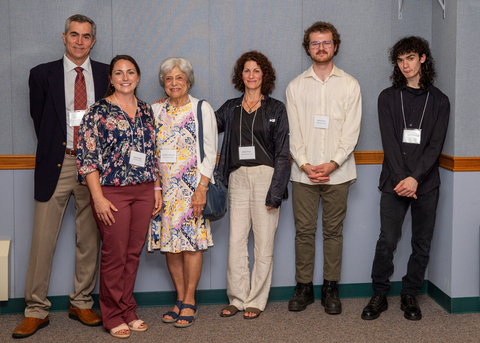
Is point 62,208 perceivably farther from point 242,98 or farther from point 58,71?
point 242,98

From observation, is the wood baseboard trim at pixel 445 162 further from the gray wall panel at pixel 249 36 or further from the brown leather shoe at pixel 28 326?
the gray wall panel at pixel 249 36

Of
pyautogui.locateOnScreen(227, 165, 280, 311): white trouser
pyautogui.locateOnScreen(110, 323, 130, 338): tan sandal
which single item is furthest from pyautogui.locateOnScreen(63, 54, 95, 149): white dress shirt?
pyautogui.locateOnScreen(110, 323, 130, 338): tan sandal

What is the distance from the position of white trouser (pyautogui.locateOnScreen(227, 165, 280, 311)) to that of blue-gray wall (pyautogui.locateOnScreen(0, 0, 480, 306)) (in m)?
0.28

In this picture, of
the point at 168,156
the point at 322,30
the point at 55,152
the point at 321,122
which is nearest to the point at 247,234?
the point at 168,156

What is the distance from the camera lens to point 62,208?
3473 millimetres

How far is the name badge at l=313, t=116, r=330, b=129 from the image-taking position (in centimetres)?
358

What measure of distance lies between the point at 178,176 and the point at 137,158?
0.33 m

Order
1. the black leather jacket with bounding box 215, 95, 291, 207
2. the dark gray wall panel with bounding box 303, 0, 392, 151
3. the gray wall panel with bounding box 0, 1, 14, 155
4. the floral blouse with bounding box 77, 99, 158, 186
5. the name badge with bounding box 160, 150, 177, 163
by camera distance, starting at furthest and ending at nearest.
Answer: the dark gray wall panel with bounding box 303, 0, 392, 151 → the gray wall panel with bounding box 0, 1, 14, 155 → the black leather jacket with bounding box 215, 95, 291, 207 → the name badge with bounding box 160, 150, 177, 163 → the floral blouse with bounding box 77, 99, 158, 186

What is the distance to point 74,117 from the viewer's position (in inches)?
132

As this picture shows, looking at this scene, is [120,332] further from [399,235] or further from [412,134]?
[412,134]

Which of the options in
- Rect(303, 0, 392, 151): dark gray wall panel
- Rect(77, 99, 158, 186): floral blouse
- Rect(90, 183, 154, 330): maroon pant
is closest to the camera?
Rect(77, 99, 158, 186): floral blouse

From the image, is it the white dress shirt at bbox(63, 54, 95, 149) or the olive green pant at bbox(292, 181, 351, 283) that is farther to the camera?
the olive green pant at bbox(292, 181, 351, 283)

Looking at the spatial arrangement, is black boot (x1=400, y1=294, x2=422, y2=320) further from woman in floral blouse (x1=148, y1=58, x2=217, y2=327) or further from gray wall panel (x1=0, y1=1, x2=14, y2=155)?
gray wall panel (x1=0, y1=1, x2=14, y2=155)

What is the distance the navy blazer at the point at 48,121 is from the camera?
335 centimetres
